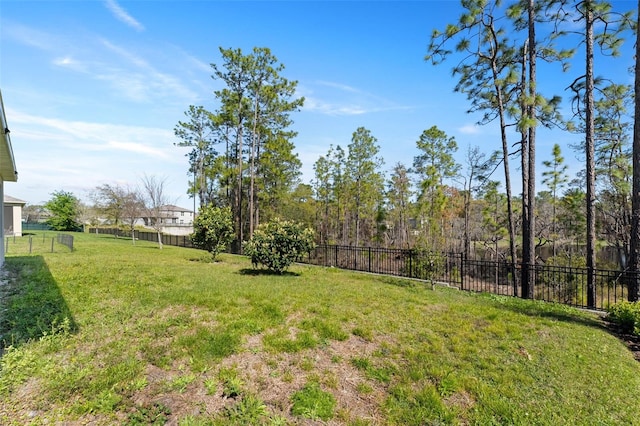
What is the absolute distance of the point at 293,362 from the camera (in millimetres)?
3662

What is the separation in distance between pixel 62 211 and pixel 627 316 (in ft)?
167

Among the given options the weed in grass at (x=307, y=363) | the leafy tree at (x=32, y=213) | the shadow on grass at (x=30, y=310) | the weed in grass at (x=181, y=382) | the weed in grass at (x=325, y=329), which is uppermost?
the leafy tree at (x=32, y=213)

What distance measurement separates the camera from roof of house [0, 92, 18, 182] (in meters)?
5.29

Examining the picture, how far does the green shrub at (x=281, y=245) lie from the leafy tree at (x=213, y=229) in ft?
14.0

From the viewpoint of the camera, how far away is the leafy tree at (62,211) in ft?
127

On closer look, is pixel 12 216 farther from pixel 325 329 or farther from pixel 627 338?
→ pixel 627 338

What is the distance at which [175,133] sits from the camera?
25.5m

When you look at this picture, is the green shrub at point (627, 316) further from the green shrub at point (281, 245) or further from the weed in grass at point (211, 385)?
the green shrub at point (281, 245)

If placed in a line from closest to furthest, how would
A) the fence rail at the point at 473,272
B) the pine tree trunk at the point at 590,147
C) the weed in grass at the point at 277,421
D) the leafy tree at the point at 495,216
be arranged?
the weed in grass at the point at 277,421 < the pine tree trunk at the point at 590,147 < the fence rail at the point at 473,272 < the leafy tree at the point at 495,216

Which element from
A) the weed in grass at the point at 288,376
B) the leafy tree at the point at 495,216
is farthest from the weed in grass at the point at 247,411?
the leafy tree at the point at 495,216

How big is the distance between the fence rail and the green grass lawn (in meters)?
2.27

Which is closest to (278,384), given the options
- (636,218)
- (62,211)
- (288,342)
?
(288,342)

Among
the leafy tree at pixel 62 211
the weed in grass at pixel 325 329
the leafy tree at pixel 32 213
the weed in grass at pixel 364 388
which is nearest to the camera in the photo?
Answer: the weed in grass at pixel 364 388

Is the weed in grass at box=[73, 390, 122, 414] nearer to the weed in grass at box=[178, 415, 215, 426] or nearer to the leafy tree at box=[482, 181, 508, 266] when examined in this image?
the weed in grass at box=[178, 415, 215, 426]
